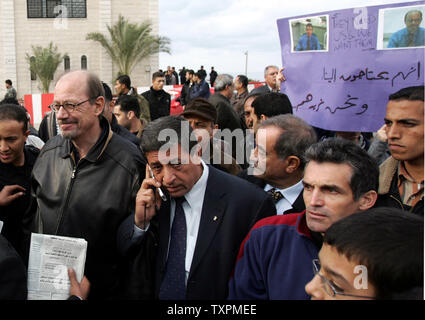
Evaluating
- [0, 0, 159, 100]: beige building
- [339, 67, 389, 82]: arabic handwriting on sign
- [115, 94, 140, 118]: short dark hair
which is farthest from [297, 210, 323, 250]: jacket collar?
[0, 0, 159, 100]: beige building

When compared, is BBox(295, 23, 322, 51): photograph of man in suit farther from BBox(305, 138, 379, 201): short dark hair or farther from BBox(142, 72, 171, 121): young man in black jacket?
BBox(142, 72, 171, 121): young man in black jacket

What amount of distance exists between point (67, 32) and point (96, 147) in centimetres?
2744

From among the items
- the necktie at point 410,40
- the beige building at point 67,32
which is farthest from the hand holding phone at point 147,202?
the beige building at point 67,32

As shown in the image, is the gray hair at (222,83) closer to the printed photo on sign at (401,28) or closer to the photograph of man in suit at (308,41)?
the photograph of man in suit at (308,41)

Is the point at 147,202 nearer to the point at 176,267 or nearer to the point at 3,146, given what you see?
the point at 176,267

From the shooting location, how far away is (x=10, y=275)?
1748 mm

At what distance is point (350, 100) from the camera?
321 cm

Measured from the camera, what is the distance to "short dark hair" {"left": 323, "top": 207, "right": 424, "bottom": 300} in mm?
1197

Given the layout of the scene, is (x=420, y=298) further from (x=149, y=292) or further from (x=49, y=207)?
(x=49, y=207)

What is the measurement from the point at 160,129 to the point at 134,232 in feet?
1.68

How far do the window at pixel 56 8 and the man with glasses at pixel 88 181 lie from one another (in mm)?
27199

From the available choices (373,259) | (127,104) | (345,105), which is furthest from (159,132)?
(127,104)

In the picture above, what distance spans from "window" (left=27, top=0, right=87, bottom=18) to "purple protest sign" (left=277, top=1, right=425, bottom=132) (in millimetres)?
26558

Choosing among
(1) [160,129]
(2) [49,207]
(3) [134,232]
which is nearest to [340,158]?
(1) [160,129]
